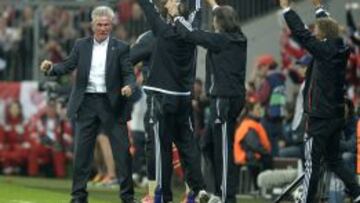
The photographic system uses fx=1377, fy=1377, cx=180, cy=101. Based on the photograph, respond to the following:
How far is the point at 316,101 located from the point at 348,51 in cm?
66

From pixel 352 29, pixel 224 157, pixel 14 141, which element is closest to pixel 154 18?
pixel 224 157

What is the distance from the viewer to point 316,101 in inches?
578

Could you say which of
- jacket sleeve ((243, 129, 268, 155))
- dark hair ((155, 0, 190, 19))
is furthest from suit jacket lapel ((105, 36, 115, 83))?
jacket sleeve ((243, 129, 268, 155))

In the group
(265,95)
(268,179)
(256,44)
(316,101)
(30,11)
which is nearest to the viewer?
(316,101)

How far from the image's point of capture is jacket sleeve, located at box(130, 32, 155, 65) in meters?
15.8

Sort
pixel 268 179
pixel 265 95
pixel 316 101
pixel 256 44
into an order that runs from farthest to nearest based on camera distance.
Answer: pixel 256 44, pixel 265 95, pixel 268 179, pixel 316 101

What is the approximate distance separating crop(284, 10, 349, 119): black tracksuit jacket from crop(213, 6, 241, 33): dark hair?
98 centimetres

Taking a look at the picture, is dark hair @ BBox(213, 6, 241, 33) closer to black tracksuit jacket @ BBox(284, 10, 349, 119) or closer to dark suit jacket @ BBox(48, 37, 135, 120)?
black tracksuit jacket @ BBox(284, 10, 349, 119)

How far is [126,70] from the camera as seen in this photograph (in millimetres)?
15617

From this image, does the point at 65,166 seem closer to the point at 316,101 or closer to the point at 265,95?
the point at 265,95

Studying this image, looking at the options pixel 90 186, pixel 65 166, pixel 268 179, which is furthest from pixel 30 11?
pixel 268 179

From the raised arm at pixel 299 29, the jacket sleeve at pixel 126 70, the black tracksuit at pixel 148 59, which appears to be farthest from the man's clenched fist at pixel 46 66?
the raised arm at pixel 299 29

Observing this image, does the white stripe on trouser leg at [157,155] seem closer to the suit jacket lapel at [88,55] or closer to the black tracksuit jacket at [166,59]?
the black tracksuit jacket at [166,59]

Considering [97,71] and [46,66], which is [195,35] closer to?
[97,71]
